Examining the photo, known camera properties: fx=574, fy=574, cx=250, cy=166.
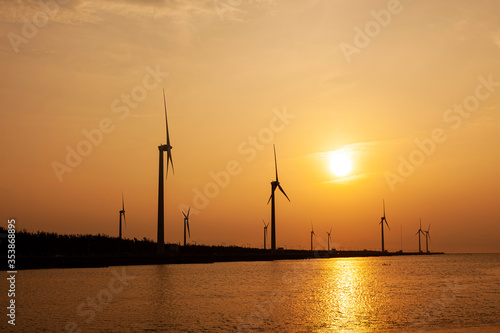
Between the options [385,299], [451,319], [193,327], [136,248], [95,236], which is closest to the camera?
[193,327]

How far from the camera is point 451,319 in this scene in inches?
1887

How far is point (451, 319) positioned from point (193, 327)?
21554 millimetres

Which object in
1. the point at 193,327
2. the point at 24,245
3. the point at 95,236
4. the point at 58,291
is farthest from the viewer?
the point at 95,236

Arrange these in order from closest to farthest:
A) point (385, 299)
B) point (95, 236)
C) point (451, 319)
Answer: point (451, 319) < point (385, 299) < point (95, 236)

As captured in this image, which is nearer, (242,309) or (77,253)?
(242,309)

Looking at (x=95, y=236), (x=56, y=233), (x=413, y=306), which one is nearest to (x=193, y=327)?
(x=413, y=306)

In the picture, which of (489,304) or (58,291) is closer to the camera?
(489,304)

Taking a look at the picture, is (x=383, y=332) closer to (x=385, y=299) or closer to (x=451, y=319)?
(x=451, y=319)

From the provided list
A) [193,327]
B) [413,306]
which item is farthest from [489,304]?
[193,327]

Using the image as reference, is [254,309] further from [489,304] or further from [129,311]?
[489,304]

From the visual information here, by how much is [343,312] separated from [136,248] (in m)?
140

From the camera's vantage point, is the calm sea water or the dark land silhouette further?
the dark land silhouette

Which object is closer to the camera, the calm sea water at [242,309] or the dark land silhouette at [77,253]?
the calm sea water at [242,309]

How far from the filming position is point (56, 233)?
149 meters
